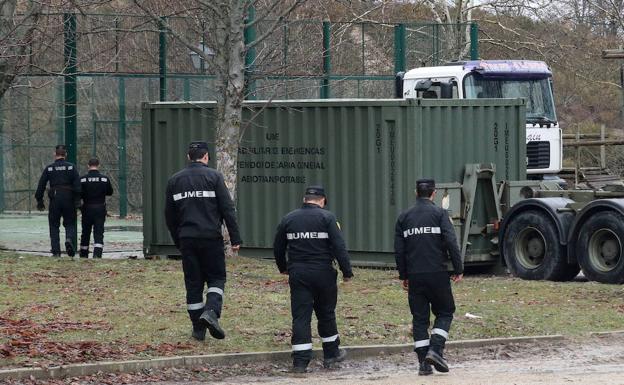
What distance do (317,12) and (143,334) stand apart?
24.0m

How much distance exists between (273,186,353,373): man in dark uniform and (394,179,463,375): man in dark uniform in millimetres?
555

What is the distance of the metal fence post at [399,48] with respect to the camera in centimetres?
2859

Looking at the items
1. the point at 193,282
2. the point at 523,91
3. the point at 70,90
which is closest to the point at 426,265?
the point at 193,282

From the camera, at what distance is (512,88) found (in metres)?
24.5

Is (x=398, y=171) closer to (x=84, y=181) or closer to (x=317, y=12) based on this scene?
(x=84, y=181)

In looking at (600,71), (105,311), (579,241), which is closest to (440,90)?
(579,241)

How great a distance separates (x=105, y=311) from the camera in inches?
555

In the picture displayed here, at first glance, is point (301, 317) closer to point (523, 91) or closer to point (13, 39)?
→ point (13, 39)

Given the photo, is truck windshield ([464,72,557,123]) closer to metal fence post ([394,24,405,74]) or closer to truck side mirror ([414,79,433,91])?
truck side mirror ([414,79,433,91])

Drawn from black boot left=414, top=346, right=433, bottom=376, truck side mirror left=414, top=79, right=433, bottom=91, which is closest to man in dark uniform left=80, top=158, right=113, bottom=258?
truck side mirror left=414, top=79, right=433, bottom=91

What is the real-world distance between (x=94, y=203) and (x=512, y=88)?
8.30 m

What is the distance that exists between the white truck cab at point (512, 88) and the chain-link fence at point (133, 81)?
294 cm

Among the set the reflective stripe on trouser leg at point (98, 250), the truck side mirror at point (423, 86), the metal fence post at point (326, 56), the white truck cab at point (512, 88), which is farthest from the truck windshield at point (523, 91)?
the reflective stripe on trouser leg at point (98, 250)

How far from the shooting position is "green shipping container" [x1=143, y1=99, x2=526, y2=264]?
19.3 meters
